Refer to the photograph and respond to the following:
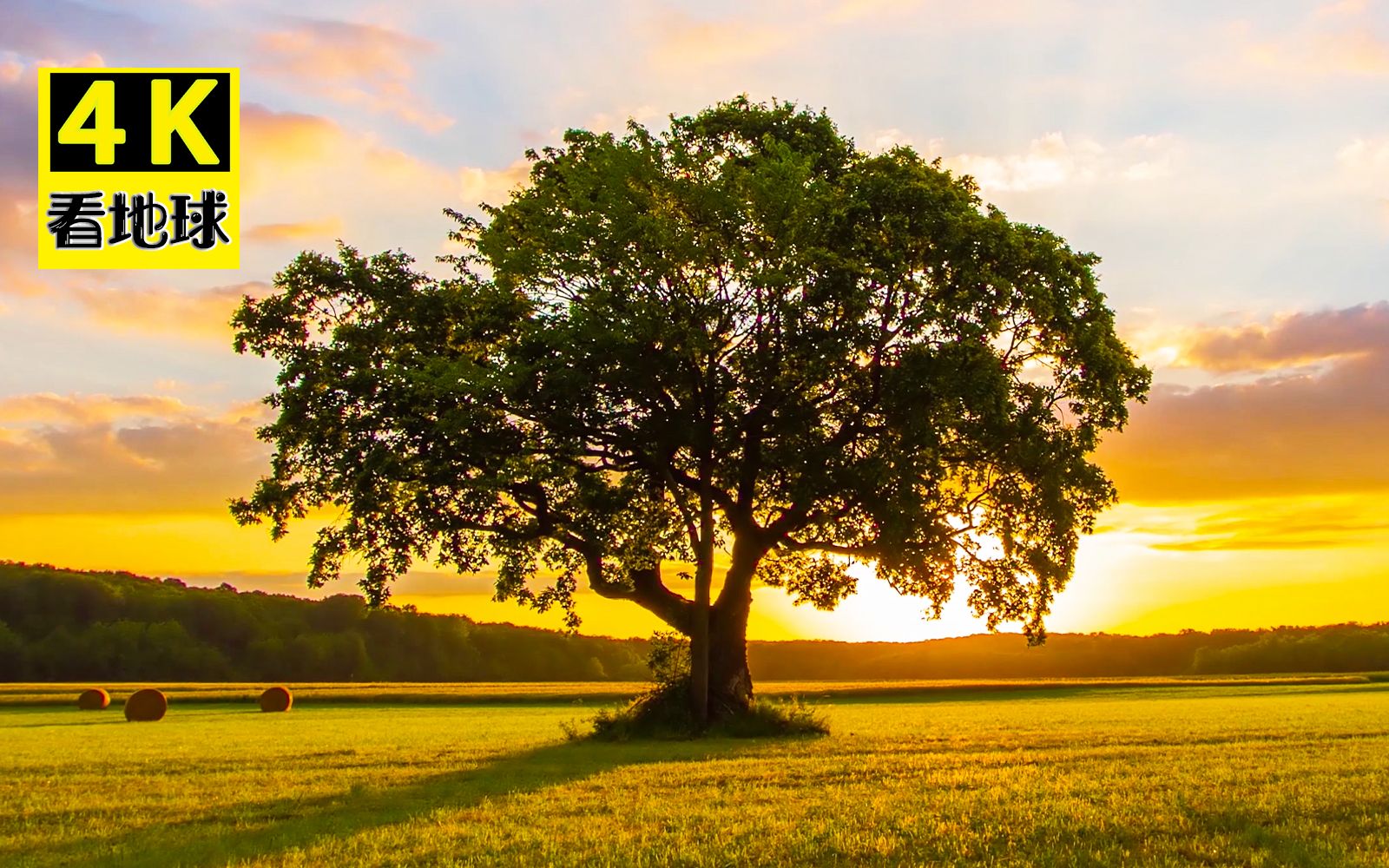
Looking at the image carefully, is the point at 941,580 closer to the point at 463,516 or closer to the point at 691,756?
the point at 691,756

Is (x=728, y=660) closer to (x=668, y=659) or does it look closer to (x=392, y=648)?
(x=668, y=659)

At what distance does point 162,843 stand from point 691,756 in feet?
41.3

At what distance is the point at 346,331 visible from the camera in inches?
1255

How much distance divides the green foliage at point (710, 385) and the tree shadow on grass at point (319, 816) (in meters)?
8.56

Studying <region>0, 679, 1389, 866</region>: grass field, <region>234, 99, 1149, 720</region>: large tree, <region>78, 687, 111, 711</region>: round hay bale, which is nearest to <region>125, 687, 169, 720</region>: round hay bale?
<region>78, 687, 111, 711</region>: round hay bale

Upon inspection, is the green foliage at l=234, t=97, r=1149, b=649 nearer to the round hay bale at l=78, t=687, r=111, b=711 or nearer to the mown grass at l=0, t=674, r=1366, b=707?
the mown grass at l=0, t=674, r=1366, b=707

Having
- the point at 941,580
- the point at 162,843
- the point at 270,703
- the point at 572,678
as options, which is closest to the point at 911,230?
the point at 941,580

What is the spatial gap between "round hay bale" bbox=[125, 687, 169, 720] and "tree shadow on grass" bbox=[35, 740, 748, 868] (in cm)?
3439

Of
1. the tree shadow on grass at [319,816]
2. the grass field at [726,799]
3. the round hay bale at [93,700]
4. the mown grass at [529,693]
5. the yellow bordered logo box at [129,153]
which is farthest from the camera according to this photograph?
the mown grass at [529,693]

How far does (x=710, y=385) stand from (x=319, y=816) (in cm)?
1747

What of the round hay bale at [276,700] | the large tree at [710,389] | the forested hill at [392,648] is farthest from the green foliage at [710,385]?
the forested hill at [392,648]

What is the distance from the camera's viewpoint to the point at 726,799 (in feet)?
56.5

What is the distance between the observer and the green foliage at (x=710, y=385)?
29922 millimetres

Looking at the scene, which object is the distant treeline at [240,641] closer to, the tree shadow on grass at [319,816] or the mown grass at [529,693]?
the mown grass at [529,693]
